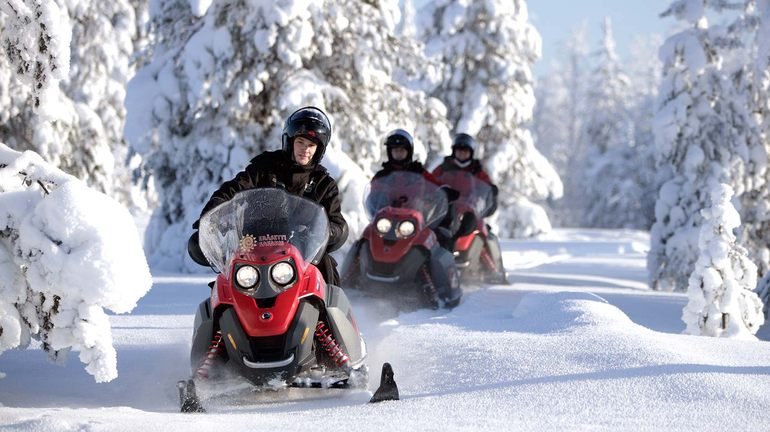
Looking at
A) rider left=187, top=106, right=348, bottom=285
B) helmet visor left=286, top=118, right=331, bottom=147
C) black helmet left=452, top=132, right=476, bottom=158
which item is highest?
black helmet left=452, top=132, right=476, bottom=158

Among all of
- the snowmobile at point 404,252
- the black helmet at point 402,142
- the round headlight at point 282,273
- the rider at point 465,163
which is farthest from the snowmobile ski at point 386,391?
the rider at point 465,163

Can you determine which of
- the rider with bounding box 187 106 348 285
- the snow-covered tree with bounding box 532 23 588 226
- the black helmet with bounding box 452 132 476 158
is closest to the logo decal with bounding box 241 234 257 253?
the rider with bounding box 187 106 348 285

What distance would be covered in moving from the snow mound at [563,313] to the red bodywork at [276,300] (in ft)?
7.49

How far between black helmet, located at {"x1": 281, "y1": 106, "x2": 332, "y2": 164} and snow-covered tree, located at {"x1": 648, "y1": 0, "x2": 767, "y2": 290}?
37.6ft

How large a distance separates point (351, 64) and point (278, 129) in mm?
1614

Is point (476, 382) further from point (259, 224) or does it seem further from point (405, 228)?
point (405, 228)

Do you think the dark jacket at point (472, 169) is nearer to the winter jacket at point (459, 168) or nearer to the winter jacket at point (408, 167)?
the winter jacket at point (459, 168)

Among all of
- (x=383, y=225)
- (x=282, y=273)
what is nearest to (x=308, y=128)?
(x=282, y=273)

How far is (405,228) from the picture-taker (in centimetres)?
936

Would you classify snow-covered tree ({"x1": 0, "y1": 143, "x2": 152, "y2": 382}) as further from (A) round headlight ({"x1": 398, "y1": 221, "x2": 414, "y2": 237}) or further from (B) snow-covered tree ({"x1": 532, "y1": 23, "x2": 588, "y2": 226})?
(B) snow-covered tree ({"x1": 532, "y1": 23, "x2": 588, "y2": 226})

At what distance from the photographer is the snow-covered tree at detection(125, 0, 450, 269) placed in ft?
44.1

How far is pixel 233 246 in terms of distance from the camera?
5336mm

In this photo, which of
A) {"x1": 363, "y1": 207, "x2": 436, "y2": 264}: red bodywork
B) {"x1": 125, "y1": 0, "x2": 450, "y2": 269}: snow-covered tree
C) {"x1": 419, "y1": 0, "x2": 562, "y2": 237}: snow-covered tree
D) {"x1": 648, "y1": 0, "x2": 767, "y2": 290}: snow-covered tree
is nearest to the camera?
{"x1": 363, "y1": 207, "x2": 436, "y2": 264}: red bodywork

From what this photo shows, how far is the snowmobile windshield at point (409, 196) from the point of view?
9.65m
